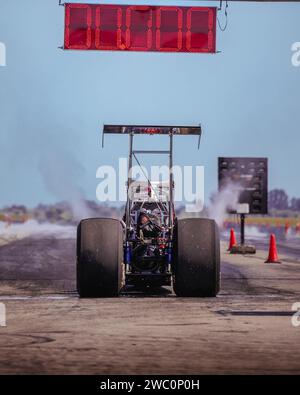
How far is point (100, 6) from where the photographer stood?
16.2m

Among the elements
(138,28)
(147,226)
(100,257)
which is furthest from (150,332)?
(138,28)

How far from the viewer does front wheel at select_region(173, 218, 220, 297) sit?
551 inches

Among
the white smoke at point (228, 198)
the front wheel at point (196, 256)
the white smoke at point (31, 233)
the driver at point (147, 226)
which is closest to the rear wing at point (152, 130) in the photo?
the driver at point (147, 226)

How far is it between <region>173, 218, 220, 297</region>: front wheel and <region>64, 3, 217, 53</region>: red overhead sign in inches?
151

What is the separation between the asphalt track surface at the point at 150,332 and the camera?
8.04m

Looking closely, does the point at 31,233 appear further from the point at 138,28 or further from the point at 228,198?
the point at 138,28

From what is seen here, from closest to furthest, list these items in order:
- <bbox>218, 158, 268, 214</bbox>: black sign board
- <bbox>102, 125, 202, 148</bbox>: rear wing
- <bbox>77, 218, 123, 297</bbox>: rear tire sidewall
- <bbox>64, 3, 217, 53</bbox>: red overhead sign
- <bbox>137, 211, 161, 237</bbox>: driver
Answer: <bbox>77, 218, 123, 297</bbox>: rear tire sidewall, <bbox>137, 211, 161, 237</bbox>: driver, <bbox>102, 125, 202, 148</bbox>: rear wing, <bbox>64, 3, 217, 53</bbox>: red overhead sign, <bbox>218, 158, 268, 214</bbox>: black sign board

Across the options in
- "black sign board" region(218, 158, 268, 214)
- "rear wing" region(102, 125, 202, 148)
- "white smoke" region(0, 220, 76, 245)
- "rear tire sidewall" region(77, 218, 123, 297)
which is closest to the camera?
"rear tire sidewall" region(77, 218, 123, 297)

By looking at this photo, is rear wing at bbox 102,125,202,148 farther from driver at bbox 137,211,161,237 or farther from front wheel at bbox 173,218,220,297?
front wheel at bbox 173,218,220,297

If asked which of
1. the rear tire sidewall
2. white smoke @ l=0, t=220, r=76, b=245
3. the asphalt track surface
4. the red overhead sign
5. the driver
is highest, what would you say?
the red overhead sign

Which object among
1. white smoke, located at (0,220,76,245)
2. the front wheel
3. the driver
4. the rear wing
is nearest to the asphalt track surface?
the front wheel

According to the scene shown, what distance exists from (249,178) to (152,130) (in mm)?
19245

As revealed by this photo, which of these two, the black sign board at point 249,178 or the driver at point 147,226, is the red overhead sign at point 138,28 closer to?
the driver at point 147,226
